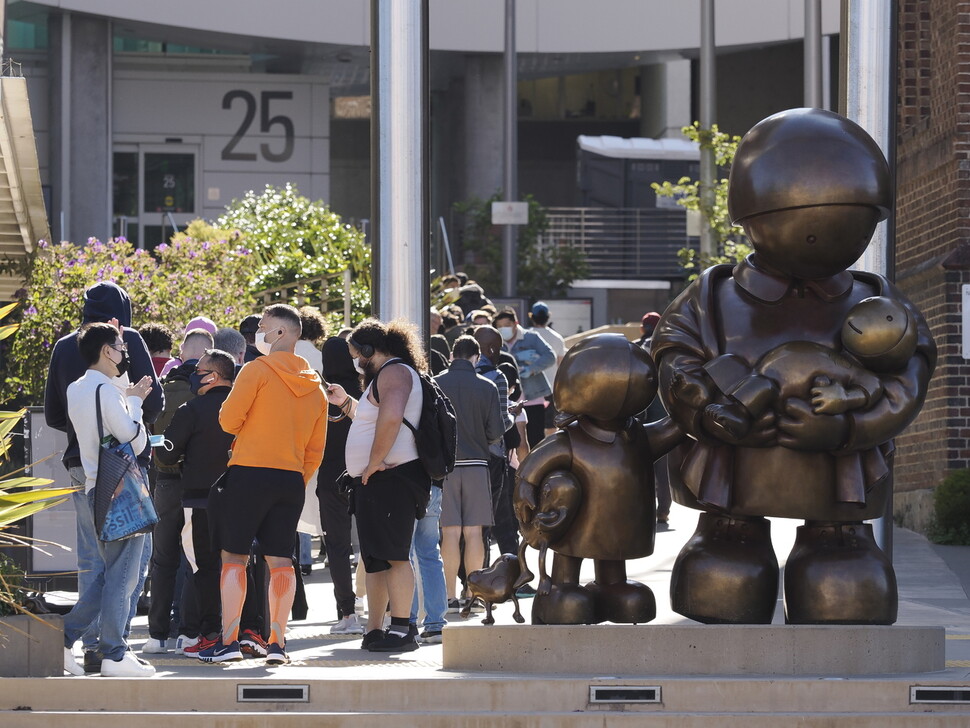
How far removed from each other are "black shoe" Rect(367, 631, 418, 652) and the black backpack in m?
0.83

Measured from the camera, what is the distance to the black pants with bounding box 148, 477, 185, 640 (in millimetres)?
8203

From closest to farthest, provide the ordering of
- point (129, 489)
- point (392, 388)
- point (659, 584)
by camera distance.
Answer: point (129, 489) → point (392, 388) → point (659, 584)

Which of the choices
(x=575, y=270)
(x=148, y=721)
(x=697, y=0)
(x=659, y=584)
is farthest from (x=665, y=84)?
(x=148, y=721)

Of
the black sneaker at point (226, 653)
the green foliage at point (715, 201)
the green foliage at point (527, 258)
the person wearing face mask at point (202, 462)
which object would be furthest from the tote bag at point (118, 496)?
the green foliage at point (527, 258)

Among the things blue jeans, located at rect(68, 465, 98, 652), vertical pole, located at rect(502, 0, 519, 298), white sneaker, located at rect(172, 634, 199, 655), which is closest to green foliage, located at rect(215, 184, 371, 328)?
vertical pole, located at rect(502, 0, 519, 298)

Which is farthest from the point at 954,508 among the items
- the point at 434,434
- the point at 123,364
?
the point at 123,364

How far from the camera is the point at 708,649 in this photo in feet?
20.4

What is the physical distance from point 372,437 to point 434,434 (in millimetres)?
318

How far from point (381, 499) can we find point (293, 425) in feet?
2.47

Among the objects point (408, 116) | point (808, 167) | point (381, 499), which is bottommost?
point (381, 499)

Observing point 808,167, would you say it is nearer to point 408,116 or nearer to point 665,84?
point 408,116

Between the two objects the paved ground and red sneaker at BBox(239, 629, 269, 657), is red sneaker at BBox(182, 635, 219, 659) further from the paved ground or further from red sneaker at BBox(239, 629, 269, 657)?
red sneaker at BBox(239, 629, 269, 657)

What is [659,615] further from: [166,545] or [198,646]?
[166,545]

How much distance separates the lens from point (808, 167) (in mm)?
6320
